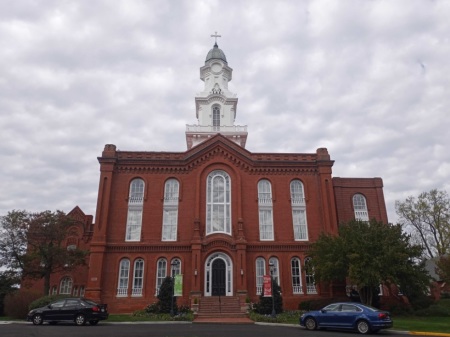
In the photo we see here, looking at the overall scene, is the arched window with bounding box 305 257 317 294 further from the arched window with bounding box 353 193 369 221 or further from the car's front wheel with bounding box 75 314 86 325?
the car's front wheel with bounding box 75 314 86 325

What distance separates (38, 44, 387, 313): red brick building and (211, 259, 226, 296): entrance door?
77 millimetres

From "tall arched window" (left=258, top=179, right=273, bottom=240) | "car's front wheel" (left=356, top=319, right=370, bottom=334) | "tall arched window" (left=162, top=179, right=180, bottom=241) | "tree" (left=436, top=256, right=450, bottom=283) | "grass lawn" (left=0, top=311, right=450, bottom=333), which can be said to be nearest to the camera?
"car's front wheel" (left=356, top=319, right=370, bottom=334)

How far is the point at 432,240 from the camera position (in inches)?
1683

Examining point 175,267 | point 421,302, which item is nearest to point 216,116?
point 175,267

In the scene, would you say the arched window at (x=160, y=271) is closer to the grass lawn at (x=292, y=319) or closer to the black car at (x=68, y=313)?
the grass lawn at (x=292, y=319)

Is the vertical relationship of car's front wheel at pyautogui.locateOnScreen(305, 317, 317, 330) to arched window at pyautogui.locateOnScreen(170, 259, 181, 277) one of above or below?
below

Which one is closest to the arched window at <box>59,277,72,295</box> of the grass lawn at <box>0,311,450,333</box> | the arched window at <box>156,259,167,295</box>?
the arched window at <box>156,259,167,295</box>

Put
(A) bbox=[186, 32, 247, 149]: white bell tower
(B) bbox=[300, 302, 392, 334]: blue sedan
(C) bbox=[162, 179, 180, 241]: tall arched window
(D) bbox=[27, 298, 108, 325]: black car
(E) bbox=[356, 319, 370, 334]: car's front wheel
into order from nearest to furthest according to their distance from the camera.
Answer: (B) bbox=[300, 302, 392, 334]: blue sedan, (E) bbox=[356, 319, 370, 334]: car's front wheel, (D) bbox=[27, 298, 108, 325]: black car, (C) bbox=[162, 179, 180, 241]: tall arched window, (A) bbox=[186, 32, 247, 149]: white bell tower

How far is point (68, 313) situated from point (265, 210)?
17743mm

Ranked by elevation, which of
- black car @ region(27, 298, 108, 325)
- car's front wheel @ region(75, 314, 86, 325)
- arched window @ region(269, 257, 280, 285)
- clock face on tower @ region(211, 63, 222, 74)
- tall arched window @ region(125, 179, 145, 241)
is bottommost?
car's front wheel @ region(75, 314, 86, 325)

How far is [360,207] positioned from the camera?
33.6 metres

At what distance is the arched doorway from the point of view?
29.0m

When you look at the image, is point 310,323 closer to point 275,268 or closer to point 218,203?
point 275,268

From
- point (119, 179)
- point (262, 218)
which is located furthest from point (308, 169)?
point (119, 179)
